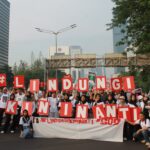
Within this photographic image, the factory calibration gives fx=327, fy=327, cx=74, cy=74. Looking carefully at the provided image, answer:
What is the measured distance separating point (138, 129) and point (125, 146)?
1.61 m

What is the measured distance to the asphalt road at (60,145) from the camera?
10352mm

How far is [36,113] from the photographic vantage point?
1434 cm

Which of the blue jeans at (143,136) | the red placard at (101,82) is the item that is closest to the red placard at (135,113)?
the blue jeans at (143,136)

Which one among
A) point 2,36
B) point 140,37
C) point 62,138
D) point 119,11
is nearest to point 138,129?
point 62,138

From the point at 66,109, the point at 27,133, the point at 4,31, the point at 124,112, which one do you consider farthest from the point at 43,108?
the point at 4,31

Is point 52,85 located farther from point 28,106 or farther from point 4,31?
point 4,31

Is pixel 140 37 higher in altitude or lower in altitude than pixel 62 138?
higher

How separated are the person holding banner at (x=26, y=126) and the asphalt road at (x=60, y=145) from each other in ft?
1.31

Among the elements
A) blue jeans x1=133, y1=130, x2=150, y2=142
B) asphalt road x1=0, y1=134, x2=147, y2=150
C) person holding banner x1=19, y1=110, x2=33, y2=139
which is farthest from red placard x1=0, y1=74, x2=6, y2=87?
blue jeans x1=133, y1=130, x2=150, y2=142

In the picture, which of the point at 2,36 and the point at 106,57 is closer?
the point at 106,57

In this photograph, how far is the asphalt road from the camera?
1035cm

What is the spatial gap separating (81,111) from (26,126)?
2227 mm

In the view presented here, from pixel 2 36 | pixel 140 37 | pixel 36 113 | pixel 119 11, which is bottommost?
pixel 36 113

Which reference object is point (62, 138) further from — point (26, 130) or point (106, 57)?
point (106, 57)
